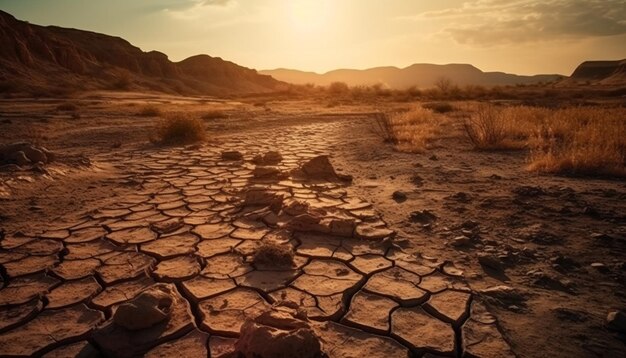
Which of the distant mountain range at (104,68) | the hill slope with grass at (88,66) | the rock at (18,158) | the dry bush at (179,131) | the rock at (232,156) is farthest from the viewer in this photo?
the distant mountain range at (104,68)

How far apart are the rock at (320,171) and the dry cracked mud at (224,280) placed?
0.64 metres

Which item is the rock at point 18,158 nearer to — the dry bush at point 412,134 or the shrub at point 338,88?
the dry bush at point 412,134

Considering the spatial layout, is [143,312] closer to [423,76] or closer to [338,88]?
[338,88]

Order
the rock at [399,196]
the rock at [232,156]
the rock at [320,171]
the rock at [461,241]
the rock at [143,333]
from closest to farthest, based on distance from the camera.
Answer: the rock at [143,333]
the rock at [461,241]
the rock at [399,196]
the rock at [320,171]
the rock at [232,156]

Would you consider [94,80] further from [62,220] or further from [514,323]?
[514,323]

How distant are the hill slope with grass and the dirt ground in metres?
20.5

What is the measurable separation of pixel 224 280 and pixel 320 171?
7.94 ft

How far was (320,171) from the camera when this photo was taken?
4305 millimetres

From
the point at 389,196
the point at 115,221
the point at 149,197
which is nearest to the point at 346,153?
the point at 389,196

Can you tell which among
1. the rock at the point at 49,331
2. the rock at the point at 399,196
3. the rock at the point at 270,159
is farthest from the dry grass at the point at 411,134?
the rock at the point at 49,331

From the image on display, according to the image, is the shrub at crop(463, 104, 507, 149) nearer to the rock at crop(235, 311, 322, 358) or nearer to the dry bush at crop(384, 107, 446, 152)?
the dry bush at crop(384, 107, 446, 152)

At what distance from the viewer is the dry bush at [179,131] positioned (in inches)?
271

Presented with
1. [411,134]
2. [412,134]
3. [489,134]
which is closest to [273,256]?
[489,134]

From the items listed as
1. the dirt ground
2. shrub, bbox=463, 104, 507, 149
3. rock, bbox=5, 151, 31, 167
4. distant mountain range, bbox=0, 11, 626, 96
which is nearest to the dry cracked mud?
the dirt ground
